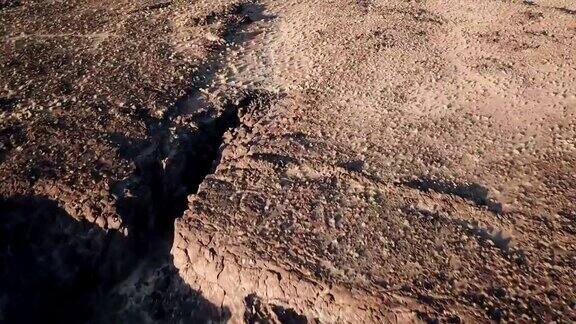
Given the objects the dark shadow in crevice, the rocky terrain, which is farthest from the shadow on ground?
the dark shadow in crevice

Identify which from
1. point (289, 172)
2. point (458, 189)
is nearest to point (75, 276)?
point (289, 172)

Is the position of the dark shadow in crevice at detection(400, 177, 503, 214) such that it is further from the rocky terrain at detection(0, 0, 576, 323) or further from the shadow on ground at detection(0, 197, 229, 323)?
the shadow on ground at detection(0, 197, 229, 323)

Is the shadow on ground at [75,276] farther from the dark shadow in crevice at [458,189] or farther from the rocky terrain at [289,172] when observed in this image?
the dark shadow in crevice at [458,189]

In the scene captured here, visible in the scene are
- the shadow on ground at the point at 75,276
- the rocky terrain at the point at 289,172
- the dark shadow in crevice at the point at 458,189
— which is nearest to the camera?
the rocky terrain at the point at 289,172

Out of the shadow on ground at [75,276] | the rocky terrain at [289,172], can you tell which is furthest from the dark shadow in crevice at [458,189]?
the shadow on ground at [75,276]

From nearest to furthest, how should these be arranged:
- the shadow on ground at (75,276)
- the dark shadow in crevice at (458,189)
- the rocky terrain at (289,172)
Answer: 1. the rocky terrain at (289,172)
2. the shadow on ground at (75,276)
3. the dark shadow in crevice at (458,189)

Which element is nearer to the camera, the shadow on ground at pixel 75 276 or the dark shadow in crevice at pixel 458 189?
the shadow on ground at pixel 75 276

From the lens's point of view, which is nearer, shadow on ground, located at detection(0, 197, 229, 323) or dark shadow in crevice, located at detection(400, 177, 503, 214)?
shadow on ground, located at detection(0, 197, 229, 323)

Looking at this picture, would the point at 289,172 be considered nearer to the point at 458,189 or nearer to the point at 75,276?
the point at 458,189
